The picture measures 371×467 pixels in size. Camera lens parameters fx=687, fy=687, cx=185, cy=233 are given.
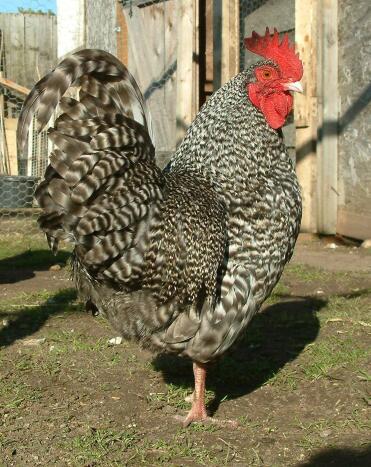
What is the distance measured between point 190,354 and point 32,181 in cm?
692

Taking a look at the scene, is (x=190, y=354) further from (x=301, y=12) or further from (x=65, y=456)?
(x=301, y=12)

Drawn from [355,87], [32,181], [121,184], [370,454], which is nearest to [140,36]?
[32,181]

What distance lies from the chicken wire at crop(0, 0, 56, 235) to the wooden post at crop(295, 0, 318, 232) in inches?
141

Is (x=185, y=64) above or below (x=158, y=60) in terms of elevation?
below

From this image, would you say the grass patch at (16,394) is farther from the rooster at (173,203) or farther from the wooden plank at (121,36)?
the wooden plank at (121,36)

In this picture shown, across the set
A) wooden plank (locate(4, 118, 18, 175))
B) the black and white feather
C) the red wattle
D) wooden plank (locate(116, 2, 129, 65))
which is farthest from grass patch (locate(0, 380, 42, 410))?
wooden plank (locate(4, 118, 18, 175))

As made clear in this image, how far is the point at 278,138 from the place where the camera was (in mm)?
4156

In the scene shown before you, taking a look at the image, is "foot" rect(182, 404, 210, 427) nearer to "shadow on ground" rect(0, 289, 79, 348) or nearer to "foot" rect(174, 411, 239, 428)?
"foot" rect(174, 411, 239, 428)

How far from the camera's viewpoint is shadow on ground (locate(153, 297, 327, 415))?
4391 millimetres

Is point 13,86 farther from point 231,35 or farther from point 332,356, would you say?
point 332,356

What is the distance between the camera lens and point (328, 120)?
884 cm

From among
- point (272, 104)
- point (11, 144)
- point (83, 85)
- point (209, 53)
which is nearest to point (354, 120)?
point (209, 53)

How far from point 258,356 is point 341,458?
1.57 metres

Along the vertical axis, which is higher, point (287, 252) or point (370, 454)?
point (287, 252)
